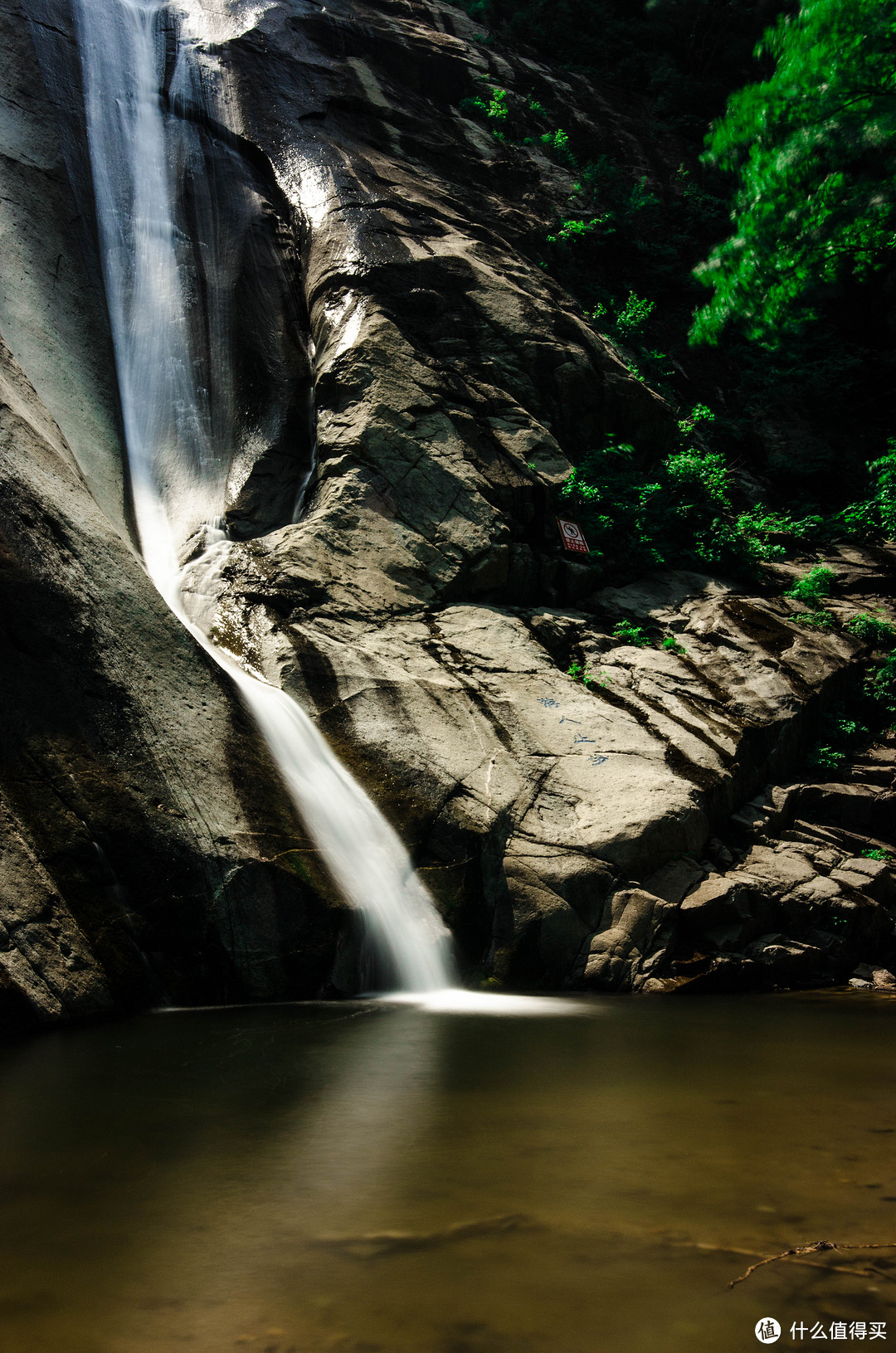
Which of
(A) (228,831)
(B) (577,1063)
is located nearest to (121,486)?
(A) (228,831)

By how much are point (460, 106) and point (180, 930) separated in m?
19.0

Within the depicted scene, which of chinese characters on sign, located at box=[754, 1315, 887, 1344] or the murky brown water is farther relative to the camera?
the murky brown water

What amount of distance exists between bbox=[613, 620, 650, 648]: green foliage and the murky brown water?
606 centimetres

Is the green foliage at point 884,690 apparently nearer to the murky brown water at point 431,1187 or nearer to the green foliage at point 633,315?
the murky brown water at point 431,1187

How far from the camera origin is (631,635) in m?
10.7

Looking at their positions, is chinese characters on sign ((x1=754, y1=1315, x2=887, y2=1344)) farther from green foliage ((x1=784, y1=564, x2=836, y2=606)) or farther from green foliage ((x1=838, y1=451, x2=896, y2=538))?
green foliage ((x1=838, y1=451, x2=896, y2=538))

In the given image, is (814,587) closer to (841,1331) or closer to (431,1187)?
(431,1187)

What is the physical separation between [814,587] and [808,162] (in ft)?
19.2

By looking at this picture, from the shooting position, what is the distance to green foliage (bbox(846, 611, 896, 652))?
11.4 m

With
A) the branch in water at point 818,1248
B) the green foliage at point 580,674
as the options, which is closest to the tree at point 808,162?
the green foliage at point 580,674

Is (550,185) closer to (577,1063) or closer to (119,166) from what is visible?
(119,166)

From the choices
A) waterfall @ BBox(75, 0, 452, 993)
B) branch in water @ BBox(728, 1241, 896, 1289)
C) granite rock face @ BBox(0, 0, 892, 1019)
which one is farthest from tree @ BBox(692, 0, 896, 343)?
branch in water @ BBox(728, 1241, 896, 1289)

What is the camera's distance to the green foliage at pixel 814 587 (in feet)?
39.2

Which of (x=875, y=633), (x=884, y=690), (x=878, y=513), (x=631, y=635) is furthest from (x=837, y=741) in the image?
(x=878, y=513)
